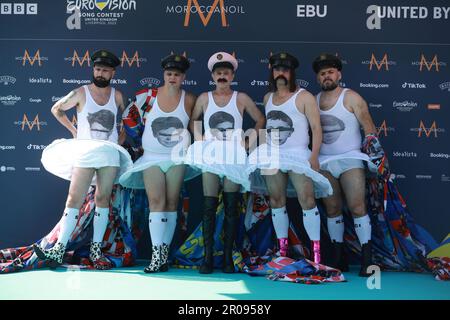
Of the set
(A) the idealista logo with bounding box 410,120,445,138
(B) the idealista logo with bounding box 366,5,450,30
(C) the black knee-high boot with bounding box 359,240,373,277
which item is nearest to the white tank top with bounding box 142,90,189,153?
(C) the black knee-high boot with bounding box 359,240,373,277

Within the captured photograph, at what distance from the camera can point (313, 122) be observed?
5.46 metres

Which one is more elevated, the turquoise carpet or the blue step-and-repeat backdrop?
the blue step-and-repeat backdrop

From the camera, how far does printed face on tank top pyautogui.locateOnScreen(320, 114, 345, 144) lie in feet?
18.3

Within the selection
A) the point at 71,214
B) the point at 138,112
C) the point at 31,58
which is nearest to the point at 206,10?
the point at 138,112

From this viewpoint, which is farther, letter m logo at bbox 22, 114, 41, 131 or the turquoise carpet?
Result: letter m logo at bbox 22, 114, 41, 131

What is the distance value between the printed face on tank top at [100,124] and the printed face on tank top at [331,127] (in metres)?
1.97

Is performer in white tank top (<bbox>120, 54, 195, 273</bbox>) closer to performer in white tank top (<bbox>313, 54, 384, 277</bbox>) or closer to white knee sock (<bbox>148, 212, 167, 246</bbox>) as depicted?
white knee sock (<bbox>148, 212, 167, 246</bbox>)

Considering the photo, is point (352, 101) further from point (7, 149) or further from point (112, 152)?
point (7, 149)

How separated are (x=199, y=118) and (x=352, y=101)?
1.44 meters

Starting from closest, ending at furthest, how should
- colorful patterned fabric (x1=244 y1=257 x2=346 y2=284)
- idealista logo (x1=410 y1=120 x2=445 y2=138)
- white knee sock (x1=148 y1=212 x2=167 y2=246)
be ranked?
colorful patterned fabric (x1=244 y1=257 x2=346 y2=284)
white knee sock (x1=148 y1=212 x2=167 y2=246)
idealista logo (x1=410 y1=120 x2=445 y2=138)

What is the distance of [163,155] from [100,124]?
0.65m

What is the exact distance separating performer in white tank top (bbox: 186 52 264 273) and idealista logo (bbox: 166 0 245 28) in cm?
93

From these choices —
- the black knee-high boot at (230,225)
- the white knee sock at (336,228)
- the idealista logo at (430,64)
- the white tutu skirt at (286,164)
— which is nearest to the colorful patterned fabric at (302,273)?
the black knee-high boot at (230,225)

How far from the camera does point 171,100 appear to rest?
5762 mm
